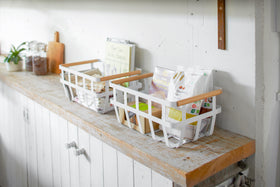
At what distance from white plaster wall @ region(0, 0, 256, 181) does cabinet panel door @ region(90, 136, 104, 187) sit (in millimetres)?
431

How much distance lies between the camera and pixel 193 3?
4.13 feet

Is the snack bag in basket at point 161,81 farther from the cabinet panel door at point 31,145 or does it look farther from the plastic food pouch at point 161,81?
the cabinet panel door at point 31,145

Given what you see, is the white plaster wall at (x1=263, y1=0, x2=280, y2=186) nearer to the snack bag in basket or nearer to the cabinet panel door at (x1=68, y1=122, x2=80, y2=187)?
the snack bag in basket

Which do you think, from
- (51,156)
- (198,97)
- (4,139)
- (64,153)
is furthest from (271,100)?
(4,139)

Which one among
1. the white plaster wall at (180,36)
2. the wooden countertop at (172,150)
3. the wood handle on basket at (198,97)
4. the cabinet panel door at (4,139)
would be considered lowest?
the cabinet panel door at (4,139)

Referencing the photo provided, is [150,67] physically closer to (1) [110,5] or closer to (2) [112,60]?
(2) [112,60]

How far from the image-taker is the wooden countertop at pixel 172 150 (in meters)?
1.00

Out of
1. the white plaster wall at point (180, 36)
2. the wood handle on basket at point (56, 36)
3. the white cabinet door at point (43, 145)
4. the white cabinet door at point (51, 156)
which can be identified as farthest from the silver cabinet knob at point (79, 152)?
the wood handle on basket at point (56, 36)

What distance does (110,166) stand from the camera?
129 centimetres

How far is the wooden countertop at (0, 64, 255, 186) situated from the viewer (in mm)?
1001

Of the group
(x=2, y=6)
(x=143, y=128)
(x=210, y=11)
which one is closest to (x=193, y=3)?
(x=210, y=11)

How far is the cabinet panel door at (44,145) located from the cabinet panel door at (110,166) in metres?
0.51

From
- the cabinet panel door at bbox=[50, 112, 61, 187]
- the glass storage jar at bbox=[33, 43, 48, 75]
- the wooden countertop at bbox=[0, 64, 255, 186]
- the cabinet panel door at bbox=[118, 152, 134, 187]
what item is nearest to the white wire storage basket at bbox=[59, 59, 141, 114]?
the wooden countertop at bbox=[0, 64, 255, 186]

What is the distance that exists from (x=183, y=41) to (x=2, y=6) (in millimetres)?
2078
